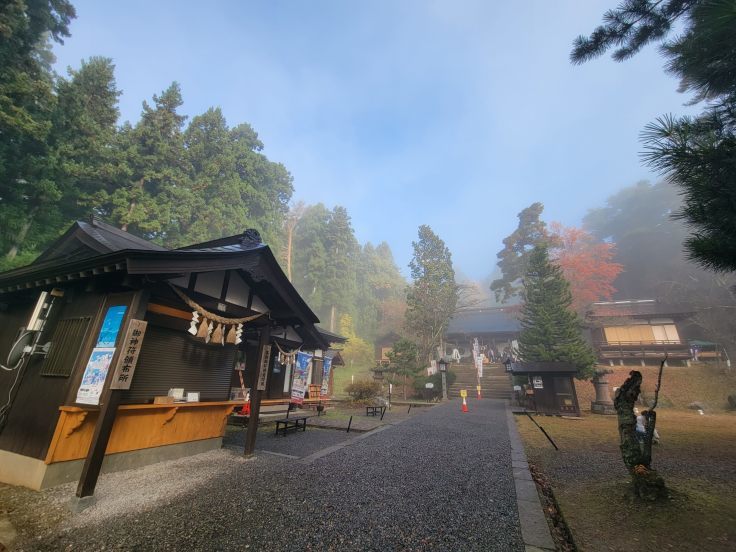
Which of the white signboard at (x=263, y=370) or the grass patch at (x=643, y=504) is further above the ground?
the white signboard at (x=263, y=370)

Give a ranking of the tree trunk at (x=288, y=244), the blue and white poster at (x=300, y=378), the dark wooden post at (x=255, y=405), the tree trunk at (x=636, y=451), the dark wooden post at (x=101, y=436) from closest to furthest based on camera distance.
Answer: the dark wooden post at (x=101, y=436) < the tree trunk at (x=636, y=451) < the dark wooden post at (x=255, y=405) < the blue and white poster at (x=300, y=378) < the tree trunk at (x=288, y=244)

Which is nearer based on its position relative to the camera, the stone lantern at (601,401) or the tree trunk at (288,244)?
the stone lantern at (601,401)

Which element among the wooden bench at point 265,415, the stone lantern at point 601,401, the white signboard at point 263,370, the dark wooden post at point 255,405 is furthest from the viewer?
the stone lantern at point 601,401

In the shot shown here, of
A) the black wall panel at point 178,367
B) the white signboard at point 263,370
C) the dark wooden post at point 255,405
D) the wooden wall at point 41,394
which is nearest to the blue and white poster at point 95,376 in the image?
the wooden wall at point 41,394

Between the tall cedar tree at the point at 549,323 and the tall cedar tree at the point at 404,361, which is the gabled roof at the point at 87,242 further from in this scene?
the tall cedar tree at the point at 549,323

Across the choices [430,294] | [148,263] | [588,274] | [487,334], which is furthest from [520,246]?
[148,263]

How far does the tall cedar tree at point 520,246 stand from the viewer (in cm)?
3659

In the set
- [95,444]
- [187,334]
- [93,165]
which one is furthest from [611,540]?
[93,165]

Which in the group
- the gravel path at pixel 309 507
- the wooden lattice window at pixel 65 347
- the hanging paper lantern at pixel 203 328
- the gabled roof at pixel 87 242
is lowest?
the gravel path at pixel 309 507

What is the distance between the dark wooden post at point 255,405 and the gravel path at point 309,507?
34cm

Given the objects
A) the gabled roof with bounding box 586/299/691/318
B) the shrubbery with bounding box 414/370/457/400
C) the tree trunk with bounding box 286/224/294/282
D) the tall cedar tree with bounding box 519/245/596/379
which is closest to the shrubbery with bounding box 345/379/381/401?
the shrubbery with bounding box 414/370/457/400

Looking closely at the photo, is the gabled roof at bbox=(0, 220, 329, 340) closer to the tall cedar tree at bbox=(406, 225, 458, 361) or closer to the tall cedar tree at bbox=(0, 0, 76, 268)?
the tall cedar tree at bbox=(0, 0, 76, 268)

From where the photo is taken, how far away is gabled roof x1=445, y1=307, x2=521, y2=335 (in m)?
36.6

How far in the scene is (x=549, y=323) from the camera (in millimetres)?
21391
